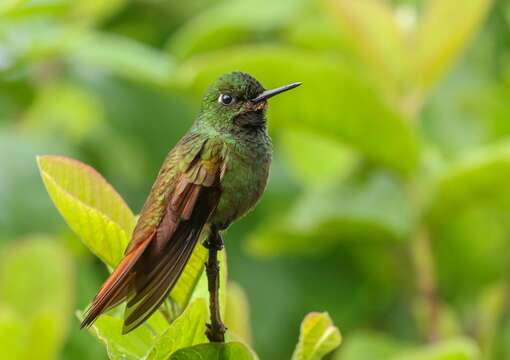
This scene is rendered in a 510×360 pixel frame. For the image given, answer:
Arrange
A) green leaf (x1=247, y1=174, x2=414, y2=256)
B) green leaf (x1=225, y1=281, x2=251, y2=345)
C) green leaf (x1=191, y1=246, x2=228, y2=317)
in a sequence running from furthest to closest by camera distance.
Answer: green leaf (x1=247, y1=174, x2=414, y2=256)
green leaf (x1=225, y1=281, x2=251, y2=345)
green leaf (x1=191, y1=246, x2=228, y2=317)

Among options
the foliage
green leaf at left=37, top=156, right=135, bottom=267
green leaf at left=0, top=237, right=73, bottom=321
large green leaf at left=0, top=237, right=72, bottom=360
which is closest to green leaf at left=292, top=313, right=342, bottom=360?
the foliage

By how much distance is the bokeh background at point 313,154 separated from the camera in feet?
11.4

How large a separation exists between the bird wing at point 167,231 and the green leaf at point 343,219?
1428 mm

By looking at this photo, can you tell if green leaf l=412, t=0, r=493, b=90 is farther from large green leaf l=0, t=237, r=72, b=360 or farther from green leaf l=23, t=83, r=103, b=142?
green leaf l=23, t=83, r=103, b=142

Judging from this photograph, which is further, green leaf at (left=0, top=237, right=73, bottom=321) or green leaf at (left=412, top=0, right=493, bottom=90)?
green leaf at (left=412, top=0, right=493, bottom=90)

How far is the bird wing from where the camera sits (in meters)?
1.92

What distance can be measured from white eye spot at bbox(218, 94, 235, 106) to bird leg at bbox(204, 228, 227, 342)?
1.27ft

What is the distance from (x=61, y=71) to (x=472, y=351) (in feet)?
9.25

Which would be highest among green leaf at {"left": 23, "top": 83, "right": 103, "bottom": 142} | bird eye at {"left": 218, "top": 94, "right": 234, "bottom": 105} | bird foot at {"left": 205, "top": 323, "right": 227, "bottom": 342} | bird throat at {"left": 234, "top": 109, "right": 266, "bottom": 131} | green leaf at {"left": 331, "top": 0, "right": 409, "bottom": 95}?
green leaf at {"left": 331, "top": 0, "right": 409, "bottom": 95}

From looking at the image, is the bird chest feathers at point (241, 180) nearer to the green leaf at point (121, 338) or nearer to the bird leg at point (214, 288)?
the bird leg at point (214, 288)

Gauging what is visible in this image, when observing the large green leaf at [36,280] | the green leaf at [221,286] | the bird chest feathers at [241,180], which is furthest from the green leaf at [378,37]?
the green leaf at [221,286]

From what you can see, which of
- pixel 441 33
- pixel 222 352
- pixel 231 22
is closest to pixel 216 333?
pixel 222 352

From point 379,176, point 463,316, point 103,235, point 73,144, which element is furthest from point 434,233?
point 103,235

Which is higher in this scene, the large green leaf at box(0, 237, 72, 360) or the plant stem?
the plant stem
